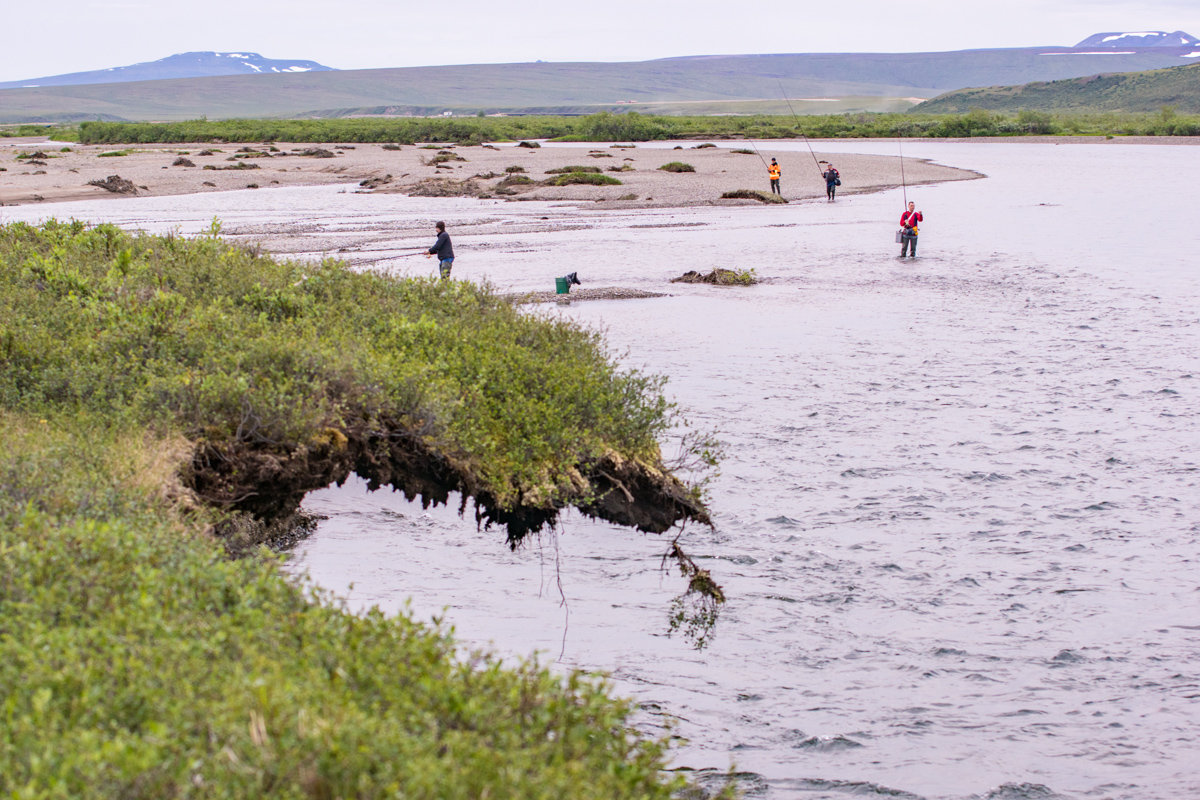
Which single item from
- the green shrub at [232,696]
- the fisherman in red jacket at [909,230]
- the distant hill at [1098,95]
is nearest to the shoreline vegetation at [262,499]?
the green shrub at [232,696]

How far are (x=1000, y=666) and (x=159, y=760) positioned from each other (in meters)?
7.36

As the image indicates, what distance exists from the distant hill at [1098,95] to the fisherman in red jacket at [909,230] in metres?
126

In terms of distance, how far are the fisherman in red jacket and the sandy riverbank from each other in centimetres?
1601

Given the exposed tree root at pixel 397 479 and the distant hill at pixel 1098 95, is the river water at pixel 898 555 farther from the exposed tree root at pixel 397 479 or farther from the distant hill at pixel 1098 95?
the distant hill at pixel 1098 95

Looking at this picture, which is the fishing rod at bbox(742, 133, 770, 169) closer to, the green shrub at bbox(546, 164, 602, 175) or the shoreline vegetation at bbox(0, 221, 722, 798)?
the green shrub at bbox(546, 164, 602, 175)

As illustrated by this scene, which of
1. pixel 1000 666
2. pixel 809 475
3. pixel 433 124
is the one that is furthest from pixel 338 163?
pixel 1000 666

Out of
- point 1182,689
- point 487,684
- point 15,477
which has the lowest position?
point 1182,689

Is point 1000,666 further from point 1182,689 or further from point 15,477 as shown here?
point 15,477

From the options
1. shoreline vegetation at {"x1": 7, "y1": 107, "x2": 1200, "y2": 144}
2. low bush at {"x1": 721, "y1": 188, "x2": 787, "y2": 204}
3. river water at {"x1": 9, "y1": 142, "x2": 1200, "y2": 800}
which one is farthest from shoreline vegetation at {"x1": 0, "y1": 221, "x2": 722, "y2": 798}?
shoreline vegetation at {"x1": 7, "y1": 107, "x2": 1200, "y2": 144}

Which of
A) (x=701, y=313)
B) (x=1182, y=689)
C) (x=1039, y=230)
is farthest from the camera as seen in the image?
(x=1039, y=230)

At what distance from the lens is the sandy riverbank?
162ft

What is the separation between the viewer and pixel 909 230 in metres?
30.8

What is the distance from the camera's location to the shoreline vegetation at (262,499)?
441 cm

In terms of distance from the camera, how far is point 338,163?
69188 mm
